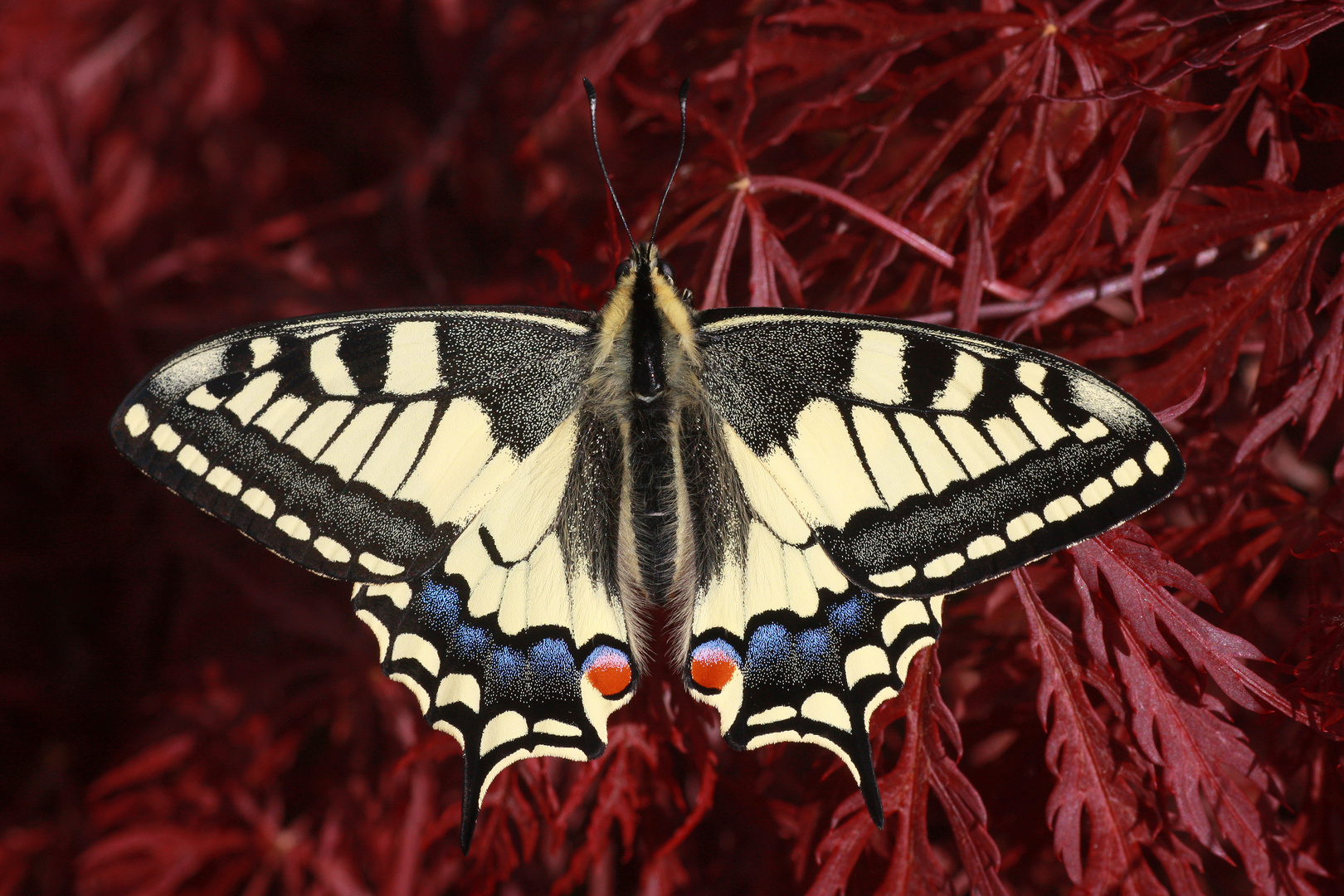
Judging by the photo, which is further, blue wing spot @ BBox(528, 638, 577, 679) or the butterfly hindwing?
blue wing spot @ BBox(528, 638, 577, 679)

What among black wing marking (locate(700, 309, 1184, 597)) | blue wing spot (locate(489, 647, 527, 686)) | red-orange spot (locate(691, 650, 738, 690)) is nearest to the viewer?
black wing marking (locate(700, 309, 1184, 597))

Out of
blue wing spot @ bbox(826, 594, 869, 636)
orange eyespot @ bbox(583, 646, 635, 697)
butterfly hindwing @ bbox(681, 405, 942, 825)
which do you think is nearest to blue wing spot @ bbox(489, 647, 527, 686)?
orange eyespot @ bbox(583, 646, 635, 697)

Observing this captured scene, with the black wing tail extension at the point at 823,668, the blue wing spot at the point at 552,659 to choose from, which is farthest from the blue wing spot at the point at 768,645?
the blue wing spot at the point at 552,659

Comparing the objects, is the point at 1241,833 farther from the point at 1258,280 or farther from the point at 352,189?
the point at 352,189

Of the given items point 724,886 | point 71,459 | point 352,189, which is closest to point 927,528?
point 724,886

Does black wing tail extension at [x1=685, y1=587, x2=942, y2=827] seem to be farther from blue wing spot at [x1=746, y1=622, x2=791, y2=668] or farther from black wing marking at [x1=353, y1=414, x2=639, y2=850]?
black wing marking at [x1=353, y1=414, x2=639, y2=850]

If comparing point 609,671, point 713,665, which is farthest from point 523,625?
point 713,665
